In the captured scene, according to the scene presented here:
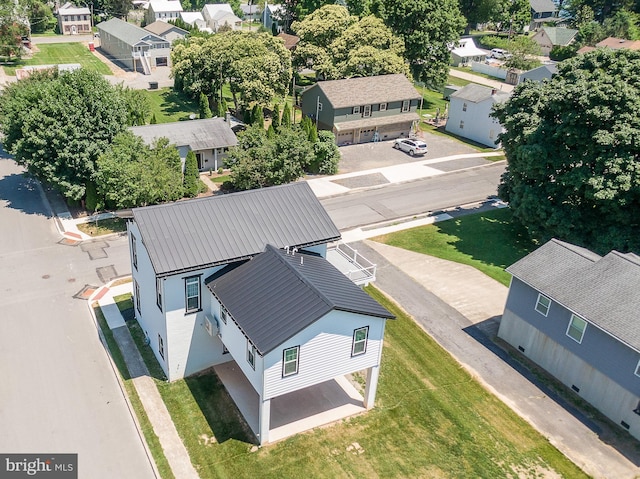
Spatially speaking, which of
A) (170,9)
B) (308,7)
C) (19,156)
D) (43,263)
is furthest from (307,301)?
(170,9)

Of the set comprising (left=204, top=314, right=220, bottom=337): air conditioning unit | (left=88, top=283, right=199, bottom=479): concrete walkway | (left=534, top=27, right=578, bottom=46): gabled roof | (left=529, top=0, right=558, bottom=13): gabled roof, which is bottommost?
(left=88, top=283, right=199, bottom=479): concrete walkway

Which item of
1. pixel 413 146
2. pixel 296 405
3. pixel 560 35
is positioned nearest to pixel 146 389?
pixel 296 405

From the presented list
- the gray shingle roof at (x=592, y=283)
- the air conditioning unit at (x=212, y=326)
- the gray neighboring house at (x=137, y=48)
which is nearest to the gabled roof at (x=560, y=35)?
the gray neighboring house at (x=137, y=48)

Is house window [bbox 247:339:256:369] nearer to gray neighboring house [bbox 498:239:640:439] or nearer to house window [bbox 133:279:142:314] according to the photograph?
house window [bbox 133:279:142:314]

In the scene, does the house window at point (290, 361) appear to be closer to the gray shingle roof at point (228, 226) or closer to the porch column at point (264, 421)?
the porch column at point (264, 421)

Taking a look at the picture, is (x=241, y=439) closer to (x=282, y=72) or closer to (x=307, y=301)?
(x=307, y=301)

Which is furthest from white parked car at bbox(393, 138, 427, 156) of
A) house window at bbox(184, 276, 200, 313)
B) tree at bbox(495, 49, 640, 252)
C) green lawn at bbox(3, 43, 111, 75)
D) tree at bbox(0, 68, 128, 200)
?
green lawn at bbox(3, 43, 111, 75)
